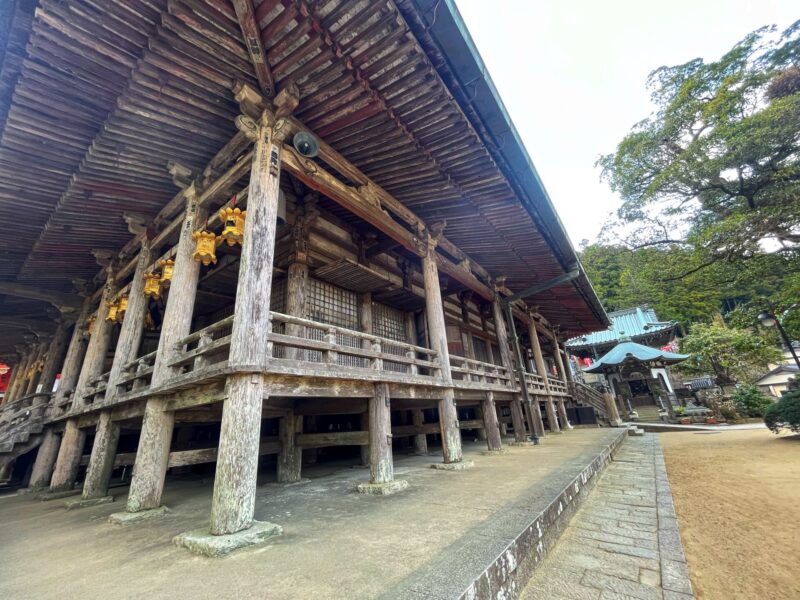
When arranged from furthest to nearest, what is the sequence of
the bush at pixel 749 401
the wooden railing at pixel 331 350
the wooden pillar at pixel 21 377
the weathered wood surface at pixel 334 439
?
1. the bush at pixel 749 401
2. the wooden pillar at pixel 21 377
3. the weathered wood surface at pixel 334 439
4. the wooden railing at pixel 331 350

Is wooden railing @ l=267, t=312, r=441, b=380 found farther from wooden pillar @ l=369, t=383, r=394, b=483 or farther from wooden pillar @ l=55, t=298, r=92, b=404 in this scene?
wooden pillar @ l=55, t=298, r=92, b=404

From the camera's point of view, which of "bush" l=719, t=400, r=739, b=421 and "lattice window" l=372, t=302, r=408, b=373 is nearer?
"lattice window" l=372, t=302, r=408, b=373

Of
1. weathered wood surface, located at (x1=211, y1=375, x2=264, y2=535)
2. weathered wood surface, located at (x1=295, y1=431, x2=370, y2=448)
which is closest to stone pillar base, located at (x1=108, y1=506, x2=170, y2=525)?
weathered wood surface, located at (x1=211, y1=375, x2=264, y2=535)

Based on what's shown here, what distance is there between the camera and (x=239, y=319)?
376cm

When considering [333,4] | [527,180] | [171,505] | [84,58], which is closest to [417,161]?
[527,180]

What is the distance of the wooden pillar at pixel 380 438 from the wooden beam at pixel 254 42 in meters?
4.69

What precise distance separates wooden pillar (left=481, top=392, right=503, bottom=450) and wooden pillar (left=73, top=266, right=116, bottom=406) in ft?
30.6

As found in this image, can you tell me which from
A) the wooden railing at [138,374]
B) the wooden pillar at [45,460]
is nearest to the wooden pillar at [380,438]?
the wooden railing at [138,374]

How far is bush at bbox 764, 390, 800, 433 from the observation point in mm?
10102

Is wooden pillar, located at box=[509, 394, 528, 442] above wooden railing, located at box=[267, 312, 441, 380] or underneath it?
underneath

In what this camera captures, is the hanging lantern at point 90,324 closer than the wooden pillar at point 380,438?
No

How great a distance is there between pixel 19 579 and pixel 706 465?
38.5 ft

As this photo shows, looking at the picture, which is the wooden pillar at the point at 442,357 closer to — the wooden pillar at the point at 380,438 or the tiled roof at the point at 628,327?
the wooden pillar at the point at 380,438

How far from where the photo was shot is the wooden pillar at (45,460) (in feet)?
26.1
